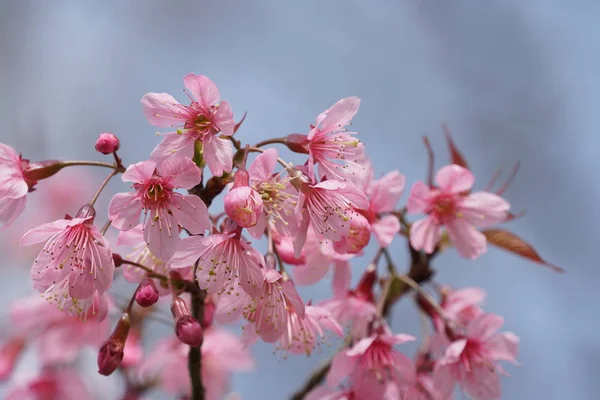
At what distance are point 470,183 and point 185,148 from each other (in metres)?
0.96

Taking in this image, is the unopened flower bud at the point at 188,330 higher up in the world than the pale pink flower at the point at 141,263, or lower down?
higher up

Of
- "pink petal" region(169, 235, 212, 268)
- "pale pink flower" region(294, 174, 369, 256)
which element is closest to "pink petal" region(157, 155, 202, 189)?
"pink petal" region(169, 235, 212, 268)

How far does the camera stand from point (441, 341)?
6.19ft

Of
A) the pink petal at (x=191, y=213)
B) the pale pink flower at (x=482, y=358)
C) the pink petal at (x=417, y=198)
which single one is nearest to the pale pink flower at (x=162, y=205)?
the pink petal at (x=191, y=213)

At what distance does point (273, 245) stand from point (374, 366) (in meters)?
0.47

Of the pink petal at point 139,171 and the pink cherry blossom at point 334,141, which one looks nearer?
the pink petal at point 139,171

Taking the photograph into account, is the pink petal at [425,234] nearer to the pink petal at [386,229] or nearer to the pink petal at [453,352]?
the pink petal at [386,229]

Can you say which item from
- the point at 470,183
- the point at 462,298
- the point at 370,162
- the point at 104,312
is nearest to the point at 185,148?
the point at 104,312

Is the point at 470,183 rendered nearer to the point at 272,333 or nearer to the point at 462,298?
the point at 462,298

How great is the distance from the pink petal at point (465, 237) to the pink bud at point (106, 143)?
1.04 m

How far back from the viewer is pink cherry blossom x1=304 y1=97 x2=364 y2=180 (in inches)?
53.8

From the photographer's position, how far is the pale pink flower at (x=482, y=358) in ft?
5.70

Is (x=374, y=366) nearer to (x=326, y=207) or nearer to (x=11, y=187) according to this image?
(x=326, y=207)

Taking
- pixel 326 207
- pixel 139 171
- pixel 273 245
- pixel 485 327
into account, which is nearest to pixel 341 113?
pixel 326 207
